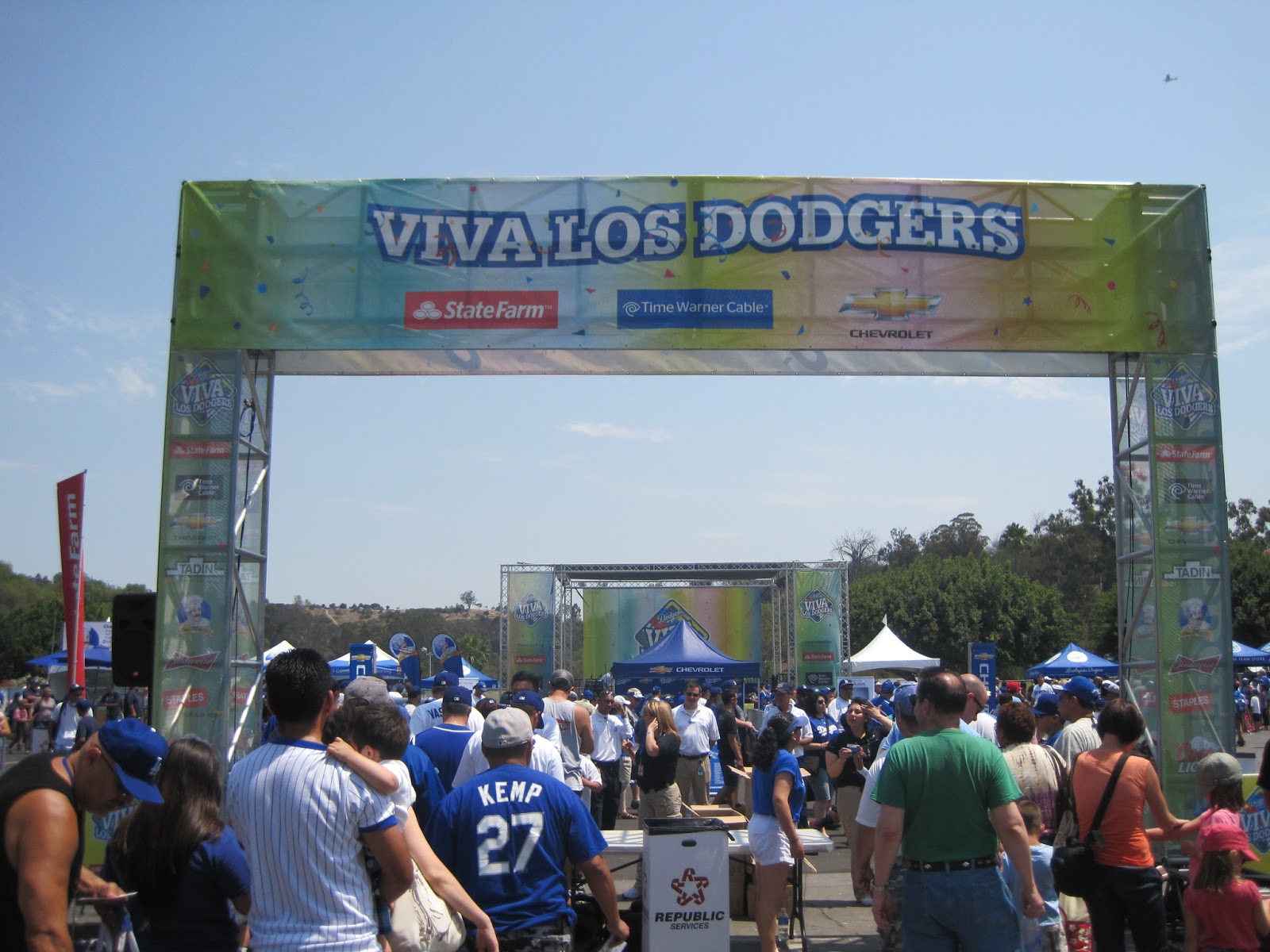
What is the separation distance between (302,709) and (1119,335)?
28.4 ft

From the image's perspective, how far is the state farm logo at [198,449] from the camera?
9688 mm

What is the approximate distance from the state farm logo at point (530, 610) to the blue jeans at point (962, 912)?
26.6 meters

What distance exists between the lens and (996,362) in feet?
34.1

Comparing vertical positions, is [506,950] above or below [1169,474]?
below

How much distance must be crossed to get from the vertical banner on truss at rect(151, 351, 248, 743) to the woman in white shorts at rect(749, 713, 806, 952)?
4.93m

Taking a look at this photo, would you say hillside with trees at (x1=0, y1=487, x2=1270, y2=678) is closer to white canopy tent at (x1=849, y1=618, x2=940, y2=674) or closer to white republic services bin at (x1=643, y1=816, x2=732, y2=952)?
white canopy tent at (x1=849, y1=618, x2=940, y2=674)

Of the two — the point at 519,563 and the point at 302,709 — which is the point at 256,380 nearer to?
the point at 302,709

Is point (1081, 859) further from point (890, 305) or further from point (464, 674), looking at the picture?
point (464, 674)

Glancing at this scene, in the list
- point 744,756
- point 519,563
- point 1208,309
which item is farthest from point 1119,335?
point 519,563

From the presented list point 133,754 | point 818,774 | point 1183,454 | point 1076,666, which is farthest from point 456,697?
point 1076,666

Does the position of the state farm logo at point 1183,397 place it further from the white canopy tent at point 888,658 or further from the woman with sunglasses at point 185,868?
the white canopy tent at point 888,658

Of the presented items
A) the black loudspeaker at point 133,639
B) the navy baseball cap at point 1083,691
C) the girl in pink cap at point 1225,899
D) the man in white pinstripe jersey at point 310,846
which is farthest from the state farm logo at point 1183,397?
the black loudspeaker at point 133,639

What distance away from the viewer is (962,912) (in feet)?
13.9

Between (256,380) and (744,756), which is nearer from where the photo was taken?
(256,380)
